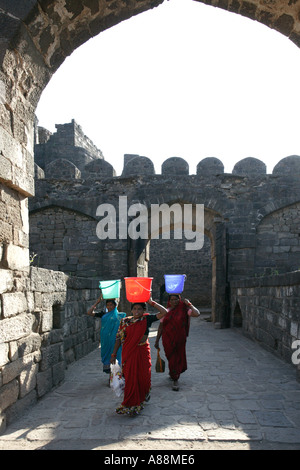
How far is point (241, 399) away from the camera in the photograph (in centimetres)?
423

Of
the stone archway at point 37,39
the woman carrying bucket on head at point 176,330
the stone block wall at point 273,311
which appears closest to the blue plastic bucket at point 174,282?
the woman carrying bucket on head at point 176,330

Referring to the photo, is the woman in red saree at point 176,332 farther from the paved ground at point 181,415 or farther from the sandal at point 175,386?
the paved ground at point 181,415

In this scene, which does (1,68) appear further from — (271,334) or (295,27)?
(271,334)

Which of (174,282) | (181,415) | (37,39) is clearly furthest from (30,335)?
(37,39)

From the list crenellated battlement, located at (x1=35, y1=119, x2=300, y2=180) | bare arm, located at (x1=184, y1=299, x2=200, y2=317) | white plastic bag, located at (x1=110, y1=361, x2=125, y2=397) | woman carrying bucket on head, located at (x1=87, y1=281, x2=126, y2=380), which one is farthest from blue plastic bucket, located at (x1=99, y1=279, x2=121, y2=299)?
crenellated battlement, located at (x1=35, y1=119, x2=300, y2=180)

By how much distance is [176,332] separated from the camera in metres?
4.90

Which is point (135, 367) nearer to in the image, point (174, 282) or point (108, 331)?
point (174, 282)

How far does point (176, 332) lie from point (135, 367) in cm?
116

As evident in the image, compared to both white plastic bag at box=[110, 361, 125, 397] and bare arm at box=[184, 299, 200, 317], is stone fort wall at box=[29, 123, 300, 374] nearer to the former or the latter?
bare arm at box=[184, 299, 200, 317]

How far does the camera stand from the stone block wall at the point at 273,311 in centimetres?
547

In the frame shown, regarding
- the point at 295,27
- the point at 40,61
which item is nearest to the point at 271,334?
the point at 295,27

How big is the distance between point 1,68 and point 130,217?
8.57 meters

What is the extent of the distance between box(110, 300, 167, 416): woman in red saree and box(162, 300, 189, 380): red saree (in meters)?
0.86

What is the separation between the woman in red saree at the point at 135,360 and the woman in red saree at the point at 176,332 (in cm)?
85
